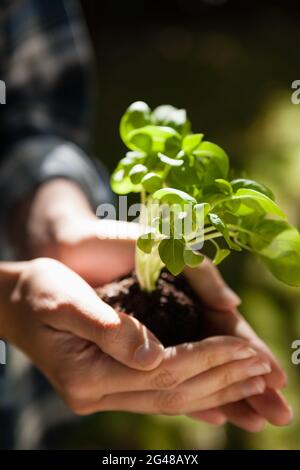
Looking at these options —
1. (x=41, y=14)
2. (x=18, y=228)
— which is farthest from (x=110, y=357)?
(x=41, y=14)

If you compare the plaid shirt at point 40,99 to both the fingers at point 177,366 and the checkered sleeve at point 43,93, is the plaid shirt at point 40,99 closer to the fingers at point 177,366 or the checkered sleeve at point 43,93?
the checkered sleeve at point 43,93

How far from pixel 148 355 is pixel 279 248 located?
0.58 feet

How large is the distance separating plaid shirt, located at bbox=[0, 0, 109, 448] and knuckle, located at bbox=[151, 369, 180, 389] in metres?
0.47

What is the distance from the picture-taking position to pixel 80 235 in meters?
0.86

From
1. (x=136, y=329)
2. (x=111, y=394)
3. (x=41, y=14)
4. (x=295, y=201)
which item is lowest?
(x=295, y=201)

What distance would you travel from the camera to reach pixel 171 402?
72cm

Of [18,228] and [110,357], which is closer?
[110,357]

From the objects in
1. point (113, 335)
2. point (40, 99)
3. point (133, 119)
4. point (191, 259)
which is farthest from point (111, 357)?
point (40, 99)

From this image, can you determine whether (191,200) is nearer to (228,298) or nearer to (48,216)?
(228,298)

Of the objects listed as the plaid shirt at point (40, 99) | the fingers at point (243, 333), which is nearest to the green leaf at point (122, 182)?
the fingers at point (243, 333)

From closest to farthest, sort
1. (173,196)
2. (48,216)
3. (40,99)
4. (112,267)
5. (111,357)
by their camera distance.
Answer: (173,196)
(111,357)
(112,267)
(48,216)
(40,99)

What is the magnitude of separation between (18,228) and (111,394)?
39 centimetres

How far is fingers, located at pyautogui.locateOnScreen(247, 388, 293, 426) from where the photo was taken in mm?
749
